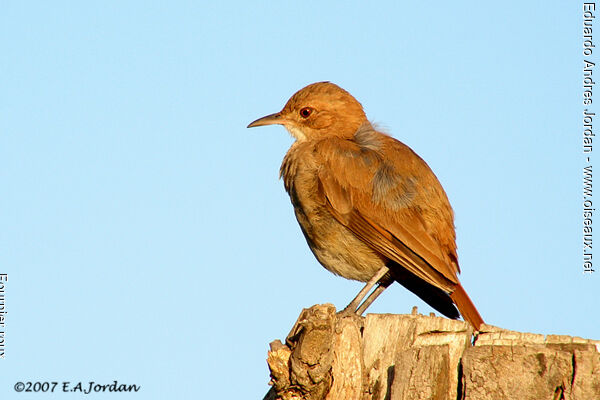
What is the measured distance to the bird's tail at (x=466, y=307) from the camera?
20.2 ft

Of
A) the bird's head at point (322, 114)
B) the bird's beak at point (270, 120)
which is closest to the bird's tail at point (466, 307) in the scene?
the bird's head at point (322, 114)

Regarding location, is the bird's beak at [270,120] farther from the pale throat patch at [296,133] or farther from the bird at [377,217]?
the bird at [377,217]

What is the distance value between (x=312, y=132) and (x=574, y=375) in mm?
4769

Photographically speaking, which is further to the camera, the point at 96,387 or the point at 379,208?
the point at 96,387

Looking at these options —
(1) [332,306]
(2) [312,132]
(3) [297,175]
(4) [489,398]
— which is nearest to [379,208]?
(3) [297,175]

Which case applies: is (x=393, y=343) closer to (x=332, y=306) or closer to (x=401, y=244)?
(x=332, y=306)

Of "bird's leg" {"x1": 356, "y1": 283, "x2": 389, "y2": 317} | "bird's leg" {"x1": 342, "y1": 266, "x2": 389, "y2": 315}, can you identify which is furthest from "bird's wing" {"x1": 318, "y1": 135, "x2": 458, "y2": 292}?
"bird's leg" {"x1": 356, "y1": 283, "x2": 389, "y2": 317}

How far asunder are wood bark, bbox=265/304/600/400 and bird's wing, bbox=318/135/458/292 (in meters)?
1.43

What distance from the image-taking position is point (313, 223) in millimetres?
7004

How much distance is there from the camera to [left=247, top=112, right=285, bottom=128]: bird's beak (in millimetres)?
8258

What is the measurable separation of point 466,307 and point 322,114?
9.13ft

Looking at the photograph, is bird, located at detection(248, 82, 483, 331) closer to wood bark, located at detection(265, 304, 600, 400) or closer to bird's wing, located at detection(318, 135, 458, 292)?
bird's wing, located at detection(318, 135, 458, 292)

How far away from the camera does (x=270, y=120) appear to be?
8.27 meters

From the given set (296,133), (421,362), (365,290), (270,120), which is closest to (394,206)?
(365,290)
